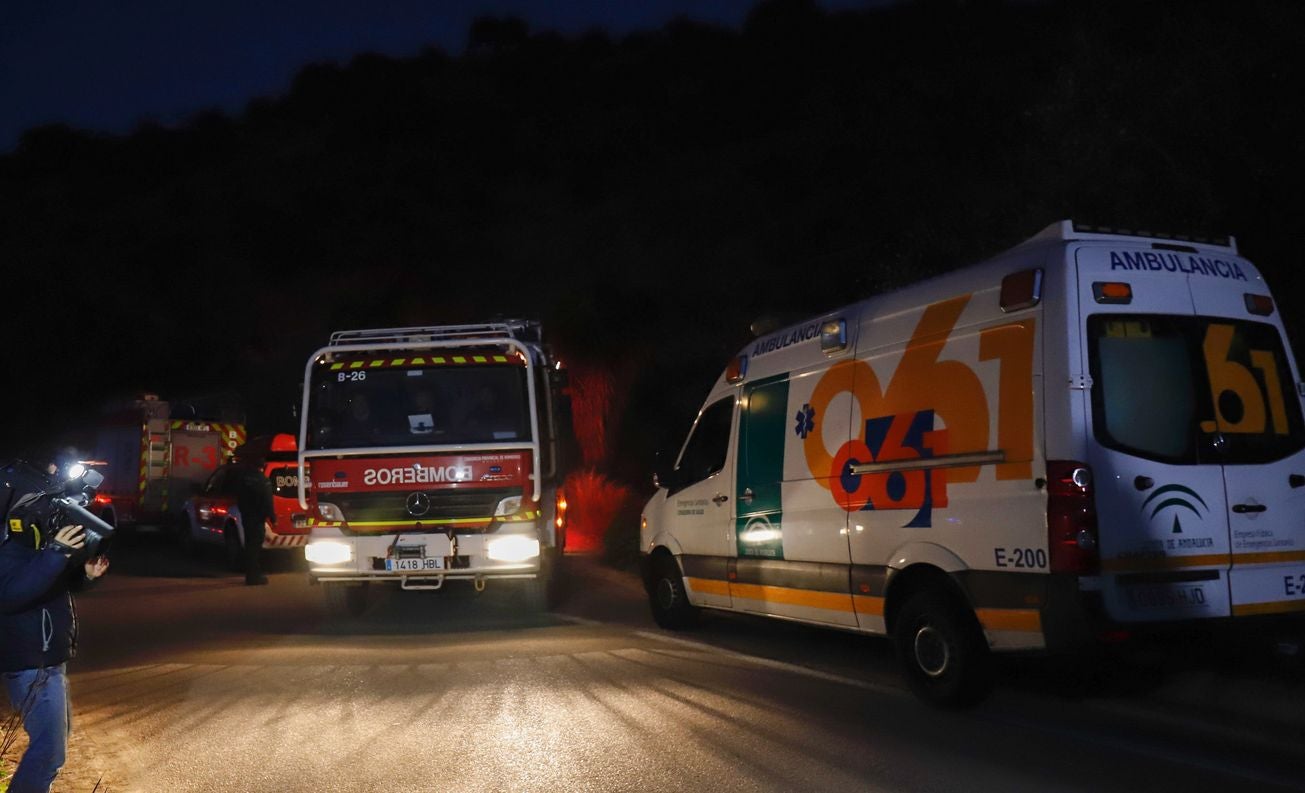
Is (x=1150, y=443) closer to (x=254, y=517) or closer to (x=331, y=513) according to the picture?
(x=331, y=513)

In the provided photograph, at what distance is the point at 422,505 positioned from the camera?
12578mm

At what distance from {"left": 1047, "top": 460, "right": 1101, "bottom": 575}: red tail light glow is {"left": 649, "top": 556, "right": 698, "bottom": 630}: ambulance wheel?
5294 millimetres

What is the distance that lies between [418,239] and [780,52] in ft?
72.0

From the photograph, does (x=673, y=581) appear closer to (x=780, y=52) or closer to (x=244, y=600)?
(x=244, y=600)

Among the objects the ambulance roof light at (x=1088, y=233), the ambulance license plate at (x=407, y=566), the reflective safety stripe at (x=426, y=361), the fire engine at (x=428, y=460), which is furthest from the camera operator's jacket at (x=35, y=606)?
the reflective safety stripe at (x=426, y=361)

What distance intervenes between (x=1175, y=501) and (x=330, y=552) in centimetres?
805

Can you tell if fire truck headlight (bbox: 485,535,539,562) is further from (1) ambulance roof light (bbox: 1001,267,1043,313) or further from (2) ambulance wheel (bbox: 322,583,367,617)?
(1) ambulance roof light (bbox: 1001,267,1043,313)

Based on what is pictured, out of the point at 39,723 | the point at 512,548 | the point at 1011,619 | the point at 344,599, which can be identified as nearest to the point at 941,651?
the point at 1011,619

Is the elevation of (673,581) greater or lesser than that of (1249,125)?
lesser

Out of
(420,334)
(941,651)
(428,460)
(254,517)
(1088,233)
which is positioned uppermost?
(420,334)

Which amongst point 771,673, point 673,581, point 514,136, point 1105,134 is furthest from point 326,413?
point 514,136

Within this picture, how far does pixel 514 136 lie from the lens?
6869cm

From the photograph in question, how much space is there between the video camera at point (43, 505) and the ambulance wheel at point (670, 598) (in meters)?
7.11

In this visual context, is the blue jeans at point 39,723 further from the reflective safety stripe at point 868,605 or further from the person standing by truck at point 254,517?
the person standing by truck at point 254,517
